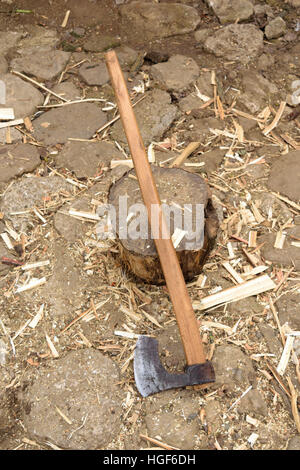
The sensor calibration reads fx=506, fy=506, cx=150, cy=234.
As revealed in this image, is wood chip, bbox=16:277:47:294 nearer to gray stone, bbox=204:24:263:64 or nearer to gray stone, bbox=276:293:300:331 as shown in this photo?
gray stone, bbox=276:293:300:331

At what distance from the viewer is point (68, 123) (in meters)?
4.75

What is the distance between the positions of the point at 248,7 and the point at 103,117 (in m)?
2.26

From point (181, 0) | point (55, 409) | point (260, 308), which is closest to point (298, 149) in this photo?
point (260, 308)

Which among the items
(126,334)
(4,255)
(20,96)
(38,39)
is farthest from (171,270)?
(38,39)

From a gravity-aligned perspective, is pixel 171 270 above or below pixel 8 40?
below

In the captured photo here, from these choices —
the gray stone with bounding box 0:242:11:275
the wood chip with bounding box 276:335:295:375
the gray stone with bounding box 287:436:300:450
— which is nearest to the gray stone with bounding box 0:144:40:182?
the gray stone with bounding box 0:242:11:275

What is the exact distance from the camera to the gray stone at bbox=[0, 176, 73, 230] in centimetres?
405

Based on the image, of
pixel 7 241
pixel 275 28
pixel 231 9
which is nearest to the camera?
pixel 7 241

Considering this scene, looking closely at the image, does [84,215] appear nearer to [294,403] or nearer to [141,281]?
[141,281]

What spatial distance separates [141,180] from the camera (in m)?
Result: 3.20

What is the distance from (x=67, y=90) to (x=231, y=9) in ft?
7.04

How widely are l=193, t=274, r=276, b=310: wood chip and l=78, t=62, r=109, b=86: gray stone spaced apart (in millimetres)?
2663

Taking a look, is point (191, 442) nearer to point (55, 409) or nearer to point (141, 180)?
point (55, 409)

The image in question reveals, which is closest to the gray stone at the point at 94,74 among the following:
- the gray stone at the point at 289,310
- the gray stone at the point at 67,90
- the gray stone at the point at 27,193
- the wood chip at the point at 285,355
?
the gray stone at the point at 67,90
